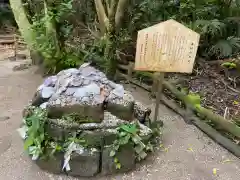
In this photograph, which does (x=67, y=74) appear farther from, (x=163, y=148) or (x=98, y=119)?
(x=163, y=148)

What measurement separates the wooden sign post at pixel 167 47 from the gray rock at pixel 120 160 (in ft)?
2.92

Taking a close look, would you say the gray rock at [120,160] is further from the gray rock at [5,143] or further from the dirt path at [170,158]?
the gray rock at [5,143]

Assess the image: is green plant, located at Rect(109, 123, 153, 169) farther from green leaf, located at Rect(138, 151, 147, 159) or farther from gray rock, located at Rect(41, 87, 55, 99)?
gray rock, located at Rect(41, 87, 55, 99)

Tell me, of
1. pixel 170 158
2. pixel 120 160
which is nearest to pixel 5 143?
pixel 120 160

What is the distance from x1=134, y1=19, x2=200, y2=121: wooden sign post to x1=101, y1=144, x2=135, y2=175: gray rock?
89 centimetres

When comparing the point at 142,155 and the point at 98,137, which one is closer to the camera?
the point at 98,137

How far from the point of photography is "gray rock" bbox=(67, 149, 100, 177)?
2.46 metres

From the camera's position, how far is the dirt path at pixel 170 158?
2576mm

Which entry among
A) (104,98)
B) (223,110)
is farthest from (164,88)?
(104,98)

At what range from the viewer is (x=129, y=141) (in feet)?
8.38

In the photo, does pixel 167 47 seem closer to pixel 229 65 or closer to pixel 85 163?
pixel 85 163

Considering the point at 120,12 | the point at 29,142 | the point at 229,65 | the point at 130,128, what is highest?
the point at 120,12

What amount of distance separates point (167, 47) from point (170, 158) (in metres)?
1.15

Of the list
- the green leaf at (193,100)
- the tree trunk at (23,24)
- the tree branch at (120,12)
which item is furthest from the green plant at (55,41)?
the green leaf at (193,100)
